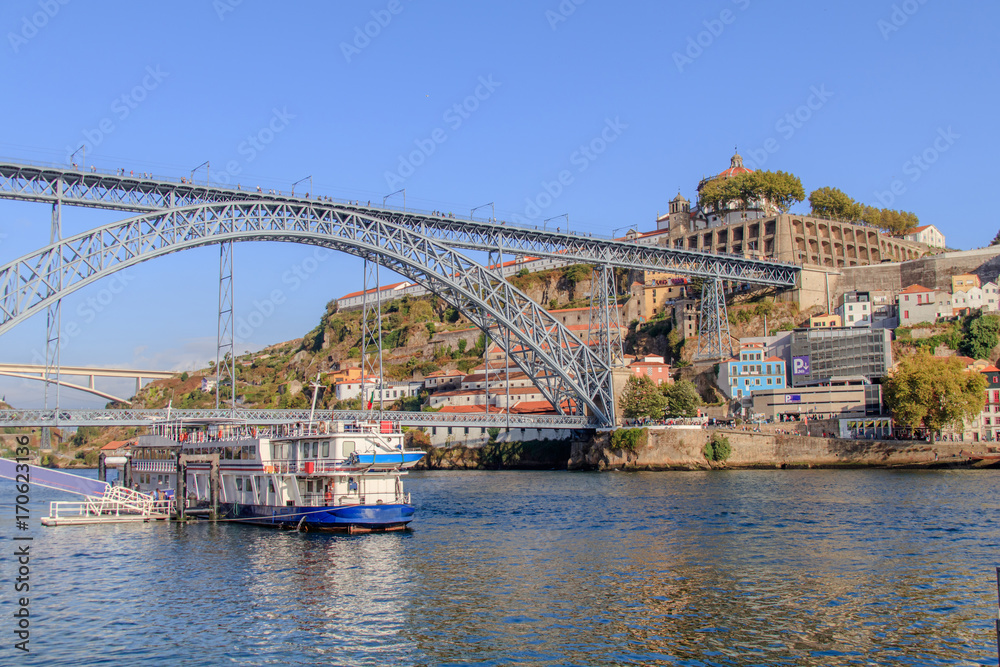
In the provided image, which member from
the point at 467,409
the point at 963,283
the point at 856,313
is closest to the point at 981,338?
the point at 963,283

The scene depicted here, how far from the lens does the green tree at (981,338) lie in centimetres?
6019

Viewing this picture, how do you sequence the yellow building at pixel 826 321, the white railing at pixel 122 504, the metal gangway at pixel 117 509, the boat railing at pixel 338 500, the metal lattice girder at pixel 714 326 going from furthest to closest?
1. the yellow building at pixel 826 321
2. the metal lattice girder at pixel 714 326
3. the white railing at pixel 122 504
4. the metal gangway at pixel 117 509
5. the boat railing at pixel 338 500

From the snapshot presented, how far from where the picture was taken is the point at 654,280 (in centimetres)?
9162

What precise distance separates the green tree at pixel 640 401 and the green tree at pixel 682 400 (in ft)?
4.18

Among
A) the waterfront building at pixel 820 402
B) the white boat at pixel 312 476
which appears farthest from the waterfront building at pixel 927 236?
the white boat at pixel 312 476

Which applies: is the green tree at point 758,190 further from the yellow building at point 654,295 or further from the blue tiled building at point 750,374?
the blue tiled building at point 750,374

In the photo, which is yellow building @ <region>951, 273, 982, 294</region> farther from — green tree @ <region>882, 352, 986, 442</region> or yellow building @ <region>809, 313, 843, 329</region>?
green tree @ <region>882, 352, 986, 442</region>

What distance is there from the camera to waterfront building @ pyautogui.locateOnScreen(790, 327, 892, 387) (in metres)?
61.1

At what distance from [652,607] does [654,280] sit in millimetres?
76480

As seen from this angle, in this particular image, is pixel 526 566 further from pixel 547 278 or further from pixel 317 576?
pixel 547 278

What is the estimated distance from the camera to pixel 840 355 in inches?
2451

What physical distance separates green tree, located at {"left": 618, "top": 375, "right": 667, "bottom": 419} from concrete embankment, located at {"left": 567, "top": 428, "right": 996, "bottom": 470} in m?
2.39

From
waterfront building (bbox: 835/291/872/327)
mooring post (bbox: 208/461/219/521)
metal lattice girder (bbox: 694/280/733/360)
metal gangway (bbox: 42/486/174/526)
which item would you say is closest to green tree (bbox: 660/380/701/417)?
metal lattice girder (bbox: 694/280/733/360)

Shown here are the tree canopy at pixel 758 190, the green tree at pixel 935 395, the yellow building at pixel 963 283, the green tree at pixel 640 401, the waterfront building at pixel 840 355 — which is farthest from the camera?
the tree canopy at pixel 758 190
